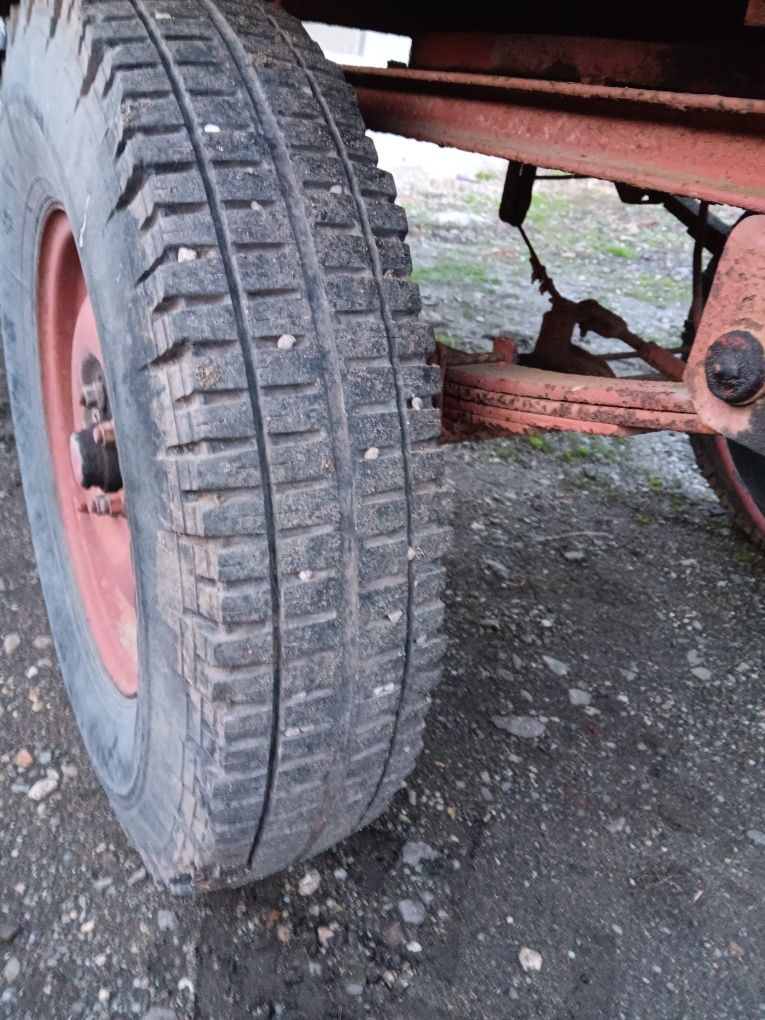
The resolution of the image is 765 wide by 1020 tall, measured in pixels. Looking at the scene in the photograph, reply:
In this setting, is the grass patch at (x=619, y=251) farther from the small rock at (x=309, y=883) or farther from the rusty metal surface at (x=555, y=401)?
the small rock at (x=309, y=883)

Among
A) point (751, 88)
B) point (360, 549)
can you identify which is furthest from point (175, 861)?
point (751, 88)

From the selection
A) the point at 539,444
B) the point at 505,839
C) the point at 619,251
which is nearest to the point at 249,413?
the point at 505,839

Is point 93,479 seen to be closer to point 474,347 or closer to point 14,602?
point 14,602

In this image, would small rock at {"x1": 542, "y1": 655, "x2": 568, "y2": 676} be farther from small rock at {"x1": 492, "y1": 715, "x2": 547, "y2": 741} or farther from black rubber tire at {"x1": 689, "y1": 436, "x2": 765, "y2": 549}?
black rubber tire at {"x1": 689, "y1": 436, "x2": 765, "y2": 549}

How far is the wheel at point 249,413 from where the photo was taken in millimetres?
1192

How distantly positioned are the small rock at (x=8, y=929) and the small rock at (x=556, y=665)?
4.59 feet

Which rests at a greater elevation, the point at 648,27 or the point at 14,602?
the point at 648,27

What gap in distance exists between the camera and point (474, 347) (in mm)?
4375

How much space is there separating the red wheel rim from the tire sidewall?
0.03 m

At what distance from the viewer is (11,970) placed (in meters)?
1.52

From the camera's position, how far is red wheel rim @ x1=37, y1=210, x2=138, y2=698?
1745mm

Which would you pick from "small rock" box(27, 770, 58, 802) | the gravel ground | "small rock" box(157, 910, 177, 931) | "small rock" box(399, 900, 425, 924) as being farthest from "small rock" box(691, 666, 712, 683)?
"small rock" box(27, 770, 58, 802)

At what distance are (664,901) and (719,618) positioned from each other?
1118 mm

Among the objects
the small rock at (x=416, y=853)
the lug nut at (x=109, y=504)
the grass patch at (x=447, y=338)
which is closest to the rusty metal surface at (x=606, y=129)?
the lug nut at (x=109, y=504)
